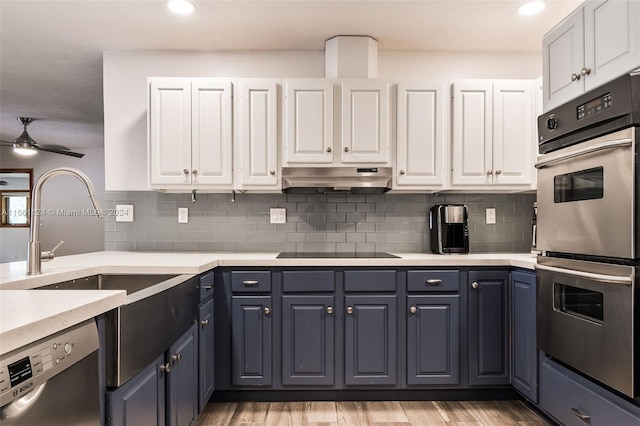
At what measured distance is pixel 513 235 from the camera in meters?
2.97

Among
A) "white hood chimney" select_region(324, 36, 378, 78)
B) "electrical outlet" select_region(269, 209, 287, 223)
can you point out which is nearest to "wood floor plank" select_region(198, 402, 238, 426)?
"electrical outlet" select_region(269, 209, 287, 223)

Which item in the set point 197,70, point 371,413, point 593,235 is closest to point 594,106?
point 593,235

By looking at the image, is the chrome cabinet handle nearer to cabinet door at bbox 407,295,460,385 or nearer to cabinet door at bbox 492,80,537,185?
cabinet door at bbox 407,295,460,385

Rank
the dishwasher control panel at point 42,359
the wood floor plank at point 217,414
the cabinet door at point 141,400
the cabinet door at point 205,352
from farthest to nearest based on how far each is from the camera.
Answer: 1. the wood floor plank at point 217,414
2. the cabinet door at point 205,352
3. the cabinet door at point 141,400
4. the dishwasher control panel at point 42,359

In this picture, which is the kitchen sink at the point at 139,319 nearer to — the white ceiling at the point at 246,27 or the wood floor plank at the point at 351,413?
the wood floor plank at the point at 351,413

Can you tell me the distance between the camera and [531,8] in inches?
91.4

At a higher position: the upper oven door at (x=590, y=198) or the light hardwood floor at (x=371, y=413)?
the upper oven door at (x=590, y=198)

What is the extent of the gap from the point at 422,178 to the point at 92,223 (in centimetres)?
615

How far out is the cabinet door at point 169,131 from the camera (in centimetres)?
258

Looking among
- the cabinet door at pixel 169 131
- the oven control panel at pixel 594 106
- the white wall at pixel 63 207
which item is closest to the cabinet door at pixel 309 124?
the cabinet door at pixel 169 131

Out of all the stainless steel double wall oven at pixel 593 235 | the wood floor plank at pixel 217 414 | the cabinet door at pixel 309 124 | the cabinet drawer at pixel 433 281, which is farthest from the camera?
the cabinet door at pixel 309 124

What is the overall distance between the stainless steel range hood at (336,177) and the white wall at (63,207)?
5.40m

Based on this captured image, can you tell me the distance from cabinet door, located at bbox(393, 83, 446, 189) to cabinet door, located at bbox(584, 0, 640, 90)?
1.01 meters

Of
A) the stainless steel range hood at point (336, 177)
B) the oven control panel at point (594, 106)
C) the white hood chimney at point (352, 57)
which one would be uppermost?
the white hood chimney at point (352, 57)
